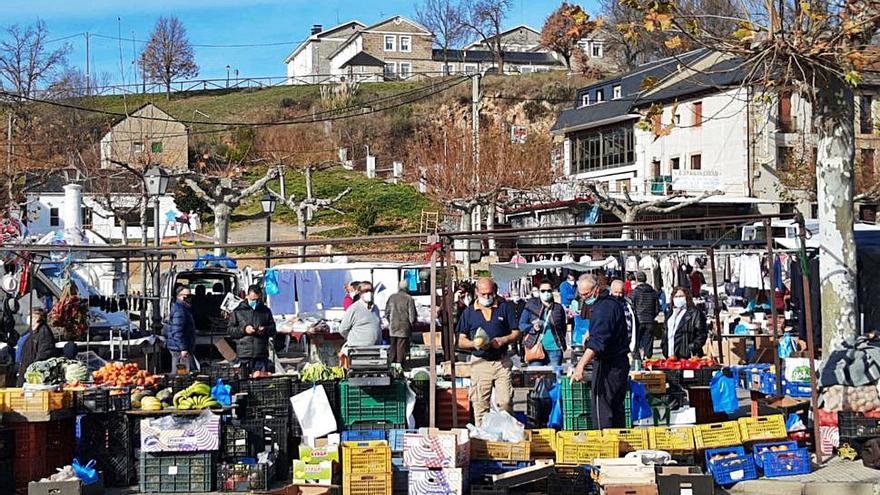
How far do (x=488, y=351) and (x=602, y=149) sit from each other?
5306cm

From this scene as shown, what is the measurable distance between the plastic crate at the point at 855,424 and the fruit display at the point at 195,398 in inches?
262

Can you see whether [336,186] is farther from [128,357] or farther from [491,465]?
[491,465]

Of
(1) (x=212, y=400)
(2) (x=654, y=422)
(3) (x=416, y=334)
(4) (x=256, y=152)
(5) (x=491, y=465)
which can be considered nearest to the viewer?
(5) (x=491, y=465)

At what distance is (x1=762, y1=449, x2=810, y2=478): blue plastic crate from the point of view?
10.9 m

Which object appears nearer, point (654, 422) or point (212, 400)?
point (212, 400)

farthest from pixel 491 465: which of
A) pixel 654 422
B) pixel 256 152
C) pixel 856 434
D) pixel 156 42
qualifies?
pixel 156 42

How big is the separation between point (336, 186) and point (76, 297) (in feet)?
175

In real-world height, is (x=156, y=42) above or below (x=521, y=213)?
above

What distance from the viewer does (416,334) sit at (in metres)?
25.7

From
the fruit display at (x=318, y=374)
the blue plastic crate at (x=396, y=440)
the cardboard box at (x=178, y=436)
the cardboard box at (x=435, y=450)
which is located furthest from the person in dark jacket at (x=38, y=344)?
the cardboard box at (x=435, y=450)

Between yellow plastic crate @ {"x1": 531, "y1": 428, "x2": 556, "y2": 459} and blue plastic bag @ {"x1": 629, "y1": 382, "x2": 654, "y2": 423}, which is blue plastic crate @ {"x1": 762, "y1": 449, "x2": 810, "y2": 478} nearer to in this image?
blue plastic bag @ {"x1": 629, "y1": 382, "x2": 654, "y2": 423}

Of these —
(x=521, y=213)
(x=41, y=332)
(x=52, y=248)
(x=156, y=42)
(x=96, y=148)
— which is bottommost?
(x=41, y=332)

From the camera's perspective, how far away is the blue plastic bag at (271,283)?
27000 mm

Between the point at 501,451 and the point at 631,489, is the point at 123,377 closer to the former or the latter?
the point at 501,451
